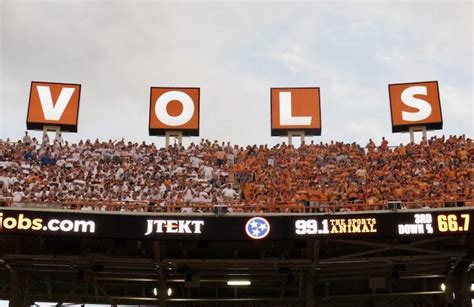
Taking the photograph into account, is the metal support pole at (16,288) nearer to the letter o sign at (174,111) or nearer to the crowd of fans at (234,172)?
the crowd of fans at (234,172)

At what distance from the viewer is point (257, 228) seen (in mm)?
19156

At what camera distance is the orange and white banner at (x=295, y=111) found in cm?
3247

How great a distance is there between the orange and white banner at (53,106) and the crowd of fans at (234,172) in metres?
1.33

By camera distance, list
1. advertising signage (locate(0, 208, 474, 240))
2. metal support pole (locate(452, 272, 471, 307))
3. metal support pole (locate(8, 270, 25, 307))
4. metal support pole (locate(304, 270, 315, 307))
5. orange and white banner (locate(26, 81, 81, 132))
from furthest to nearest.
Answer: orange and white banner (locate(26, 81, 81, 132))
metal support pole (locate(452, 272, 471, 307))
metal support pole (locate(304, 270, 315, 307))
metal support pole (locate(8, 270, 25, 307))
advertising signage (locate(0, 208, 474, 240))

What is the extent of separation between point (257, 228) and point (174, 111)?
1488 cm

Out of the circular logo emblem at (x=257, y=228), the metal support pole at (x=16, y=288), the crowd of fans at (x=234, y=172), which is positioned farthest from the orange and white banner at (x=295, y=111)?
the metal support pole at (x=16, y=288)

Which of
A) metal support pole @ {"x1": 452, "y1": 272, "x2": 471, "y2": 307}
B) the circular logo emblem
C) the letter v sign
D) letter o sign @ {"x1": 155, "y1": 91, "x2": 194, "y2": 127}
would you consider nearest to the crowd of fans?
the letter v sign

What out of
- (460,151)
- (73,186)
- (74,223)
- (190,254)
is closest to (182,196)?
(190,254)

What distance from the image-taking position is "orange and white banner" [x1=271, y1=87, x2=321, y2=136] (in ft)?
107

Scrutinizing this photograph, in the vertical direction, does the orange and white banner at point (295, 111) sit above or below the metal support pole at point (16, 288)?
above

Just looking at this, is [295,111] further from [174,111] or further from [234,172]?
[234,172]

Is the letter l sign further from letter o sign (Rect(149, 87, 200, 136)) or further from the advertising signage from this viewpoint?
the advertising signage

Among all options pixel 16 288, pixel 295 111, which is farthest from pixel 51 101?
pixel 16 288

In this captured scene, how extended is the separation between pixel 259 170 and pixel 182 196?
4026mm
